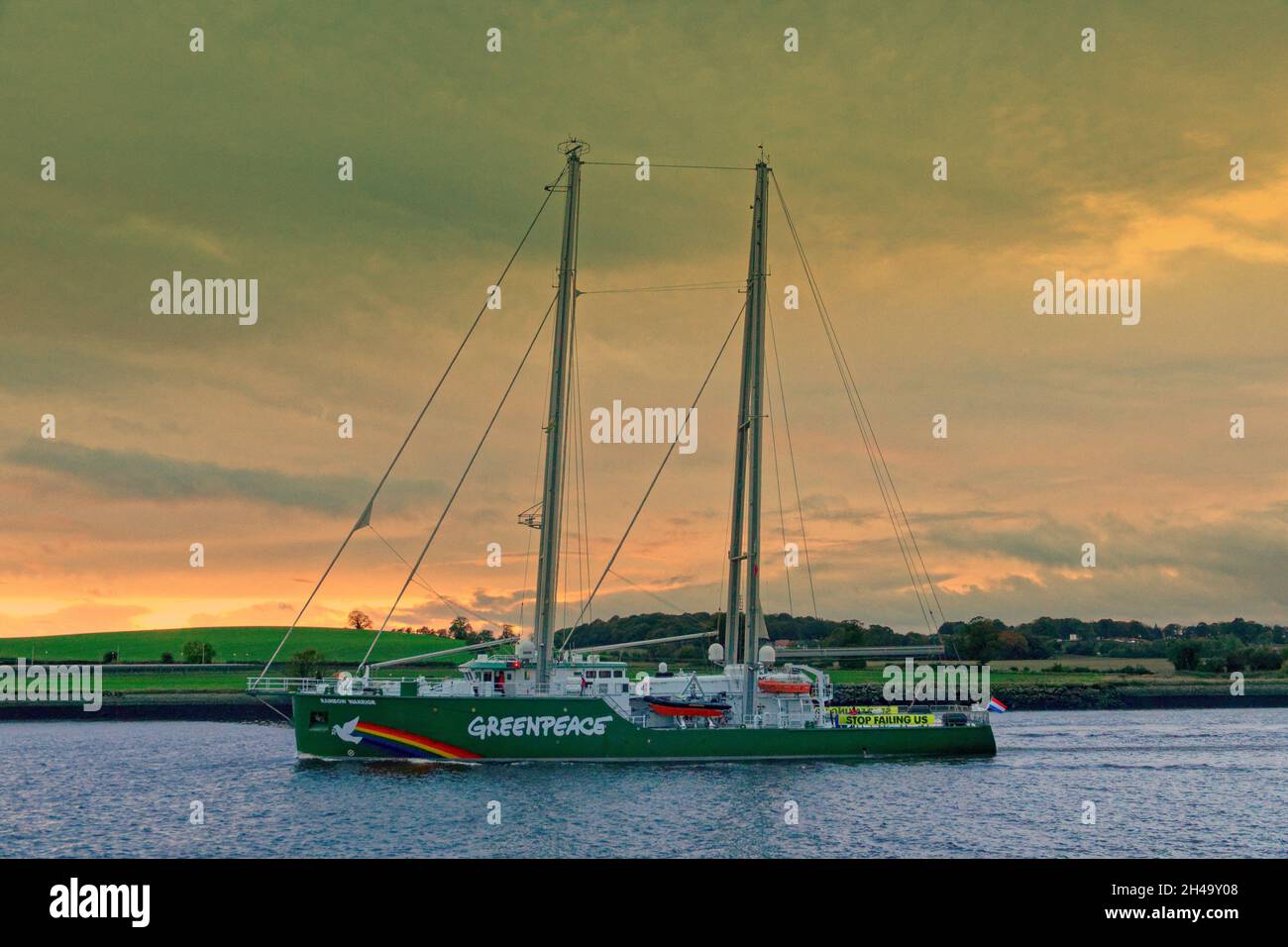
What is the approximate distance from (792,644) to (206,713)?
211ft

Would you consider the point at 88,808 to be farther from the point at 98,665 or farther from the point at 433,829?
the point at 98,665

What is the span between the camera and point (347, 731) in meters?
48.9

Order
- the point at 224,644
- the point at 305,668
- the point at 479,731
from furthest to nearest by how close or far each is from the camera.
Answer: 1. the point at 224,644
2. the point at 305,668
3. the point at 479,731

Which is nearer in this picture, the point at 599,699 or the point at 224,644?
the point at 599,699

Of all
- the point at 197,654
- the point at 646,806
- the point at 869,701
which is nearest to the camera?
the point at 646,806

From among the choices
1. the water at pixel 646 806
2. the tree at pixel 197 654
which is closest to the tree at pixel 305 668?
the tree at pixel 197 654

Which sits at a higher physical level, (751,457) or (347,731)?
(751,457)

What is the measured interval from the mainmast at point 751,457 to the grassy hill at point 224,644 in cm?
10014

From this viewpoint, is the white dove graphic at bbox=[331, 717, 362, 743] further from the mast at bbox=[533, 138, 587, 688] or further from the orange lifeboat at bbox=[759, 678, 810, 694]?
the orange lifeboat at bbox=[759, 678, 810, 694]

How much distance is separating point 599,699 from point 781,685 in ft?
35.2

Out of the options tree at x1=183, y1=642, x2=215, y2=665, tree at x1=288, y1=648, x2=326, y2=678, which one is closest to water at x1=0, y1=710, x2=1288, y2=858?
tree at x1=288, y1=648, x2=326, y2=678

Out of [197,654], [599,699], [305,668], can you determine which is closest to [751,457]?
[599,699]

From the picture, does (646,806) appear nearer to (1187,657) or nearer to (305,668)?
(305,668)

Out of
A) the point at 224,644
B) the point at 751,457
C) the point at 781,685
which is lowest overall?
the point at 224,644
